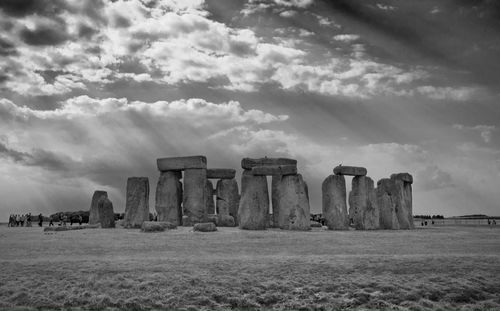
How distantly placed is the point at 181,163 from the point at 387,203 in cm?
1163

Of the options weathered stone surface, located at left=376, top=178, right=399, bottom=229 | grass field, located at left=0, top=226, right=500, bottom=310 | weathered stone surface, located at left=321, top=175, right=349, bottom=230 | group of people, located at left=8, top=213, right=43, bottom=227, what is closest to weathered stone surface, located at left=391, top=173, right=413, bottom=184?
weathered stone surface, located at left=376, top=178, right=399, bottom=229

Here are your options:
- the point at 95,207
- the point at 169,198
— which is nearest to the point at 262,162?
the point at 169,198

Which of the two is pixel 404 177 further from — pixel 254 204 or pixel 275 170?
pixel 254 204

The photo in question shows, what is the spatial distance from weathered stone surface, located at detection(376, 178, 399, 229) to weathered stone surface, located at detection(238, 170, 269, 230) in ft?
23.9

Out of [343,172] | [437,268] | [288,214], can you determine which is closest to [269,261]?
[437,268]

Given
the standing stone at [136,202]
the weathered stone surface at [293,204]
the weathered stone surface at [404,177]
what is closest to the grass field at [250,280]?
the weathered stone surface at [293,204]

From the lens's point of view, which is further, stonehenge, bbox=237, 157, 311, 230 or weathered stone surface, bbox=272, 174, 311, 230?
weathered stone surface, bbox=272, 174, 311, 230

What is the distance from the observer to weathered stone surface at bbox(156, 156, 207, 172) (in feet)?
90.1

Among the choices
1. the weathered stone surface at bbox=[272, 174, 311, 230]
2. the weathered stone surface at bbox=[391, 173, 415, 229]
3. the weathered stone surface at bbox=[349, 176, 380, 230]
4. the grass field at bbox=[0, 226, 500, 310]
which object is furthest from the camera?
the weathered stone surface at bbox=[391, 173, 415, 229]

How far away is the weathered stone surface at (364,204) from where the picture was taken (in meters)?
26.2

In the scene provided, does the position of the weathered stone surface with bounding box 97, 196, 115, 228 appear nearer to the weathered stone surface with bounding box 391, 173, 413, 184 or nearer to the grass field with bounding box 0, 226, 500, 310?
the grass field with bounding box 0, 226, 500, 310

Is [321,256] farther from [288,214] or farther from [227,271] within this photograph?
[288,214]

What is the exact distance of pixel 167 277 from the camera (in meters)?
10.6

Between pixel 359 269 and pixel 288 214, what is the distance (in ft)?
41.4
